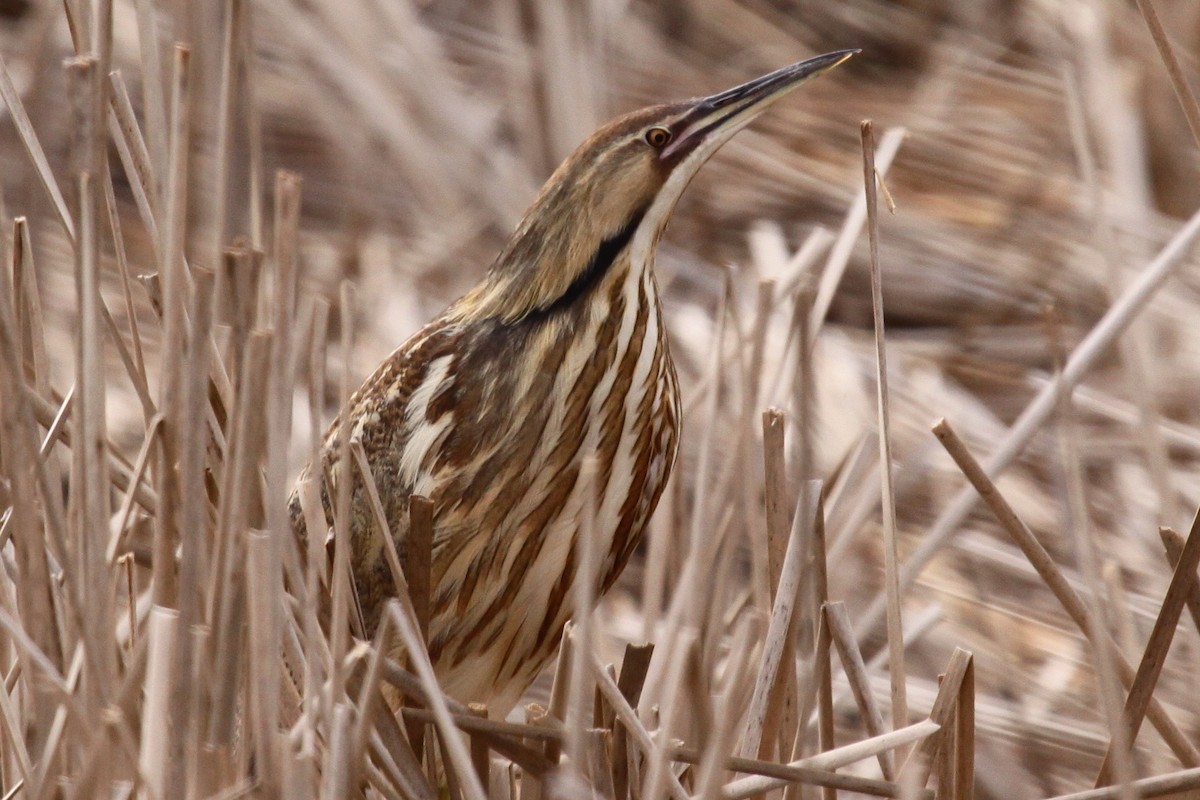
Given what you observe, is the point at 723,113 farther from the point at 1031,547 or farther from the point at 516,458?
the point at 1031,547

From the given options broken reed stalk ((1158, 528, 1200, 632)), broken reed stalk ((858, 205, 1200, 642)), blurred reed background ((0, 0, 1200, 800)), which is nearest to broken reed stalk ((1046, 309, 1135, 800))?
blurred reed background ((0, 0, 1200, 800))

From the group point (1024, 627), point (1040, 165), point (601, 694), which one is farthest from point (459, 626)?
point (1040, 165)

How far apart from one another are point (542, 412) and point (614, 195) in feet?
0.91

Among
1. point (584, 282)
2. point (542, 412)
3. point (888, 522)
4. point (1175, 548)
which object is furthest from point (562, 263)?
point (1175, 548)

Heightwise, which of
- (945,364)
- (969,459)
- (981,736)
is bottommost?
(981,736)

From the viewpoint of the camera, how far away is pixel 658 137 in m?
2.23

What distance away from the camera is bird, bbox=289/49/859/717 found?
2152mm

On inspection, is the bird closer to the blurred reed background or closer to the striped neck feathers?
the striped neck feathers

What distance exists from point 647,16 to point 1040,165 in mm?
1134

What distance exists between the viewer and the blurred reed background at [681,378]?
61.0 inches

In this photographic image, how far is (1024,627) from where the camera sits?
10.1ft

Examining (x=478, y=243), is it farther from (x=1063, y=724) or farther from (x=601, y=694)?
(x=601, y=694)

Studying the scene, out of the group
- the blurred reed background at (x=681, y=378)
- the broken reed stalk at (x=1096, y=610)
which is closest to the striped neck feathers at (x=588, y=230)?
the blurred reed background at (x=681, y=378)

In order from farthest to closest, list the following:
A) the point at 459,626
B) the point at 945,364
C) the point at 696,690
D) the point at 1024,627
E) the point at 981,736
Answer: the point at 945,364
the point at 1024,627
the point at 981,736
the point at 459,626
the point at 696,690
